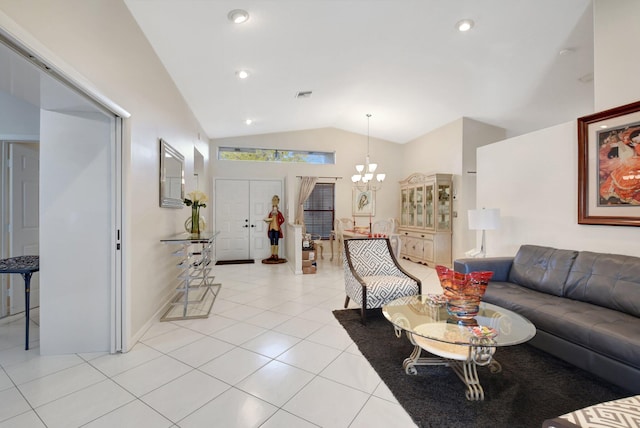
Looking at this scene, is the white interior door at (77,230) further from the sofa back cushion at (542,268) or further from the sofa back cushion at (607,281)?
the sofa back cushion at (607,281)

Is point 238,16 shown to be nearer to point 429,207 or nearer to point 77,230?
point 77,230

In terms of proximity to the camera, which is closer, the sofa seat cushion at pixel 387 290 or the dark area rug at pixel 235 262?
the sofa seat cushion at pixel 387 290

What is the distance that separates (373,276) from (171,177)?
2.91 m

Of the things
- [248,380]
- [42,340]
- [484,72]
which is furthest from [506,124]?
[42,340]

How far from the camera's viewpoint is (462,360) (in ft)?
6.24

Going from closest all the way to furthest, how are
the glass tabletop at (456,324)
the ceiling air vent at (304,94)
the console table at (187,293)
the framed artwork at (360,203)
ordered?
the glass tabletop at (456,324)
the console table at (187,293)
the ceiling air vent at (304,94)
the framed artwork at (360,203)

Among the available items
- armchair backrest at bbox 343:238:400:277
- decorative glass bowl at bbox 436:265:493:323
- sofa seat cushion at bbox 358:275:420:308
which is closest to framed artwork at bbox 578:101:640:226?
decorative glass bowl at bbox 436:265:493:323

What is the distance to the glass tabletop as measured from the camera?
175cm

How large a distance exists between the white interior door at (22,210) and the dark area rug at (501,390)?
153 inches

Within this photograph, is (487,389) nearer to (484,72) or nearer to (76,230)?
(76,230)

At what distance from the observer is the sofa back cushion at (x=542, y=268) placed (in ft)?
8.80

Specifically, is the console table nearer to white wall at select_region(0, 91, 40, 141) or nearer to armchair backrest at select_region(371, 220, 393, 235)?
white wall at select_region(0, 91, 40, 141)

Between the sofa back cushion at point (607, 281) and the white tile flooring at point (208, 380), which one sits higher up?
the sofa back cushion at point (607, 281)

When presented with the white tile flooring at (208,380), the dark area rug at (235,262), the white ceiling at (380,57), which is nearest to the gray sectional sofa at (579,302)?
the white tile flooring at (208,380)
